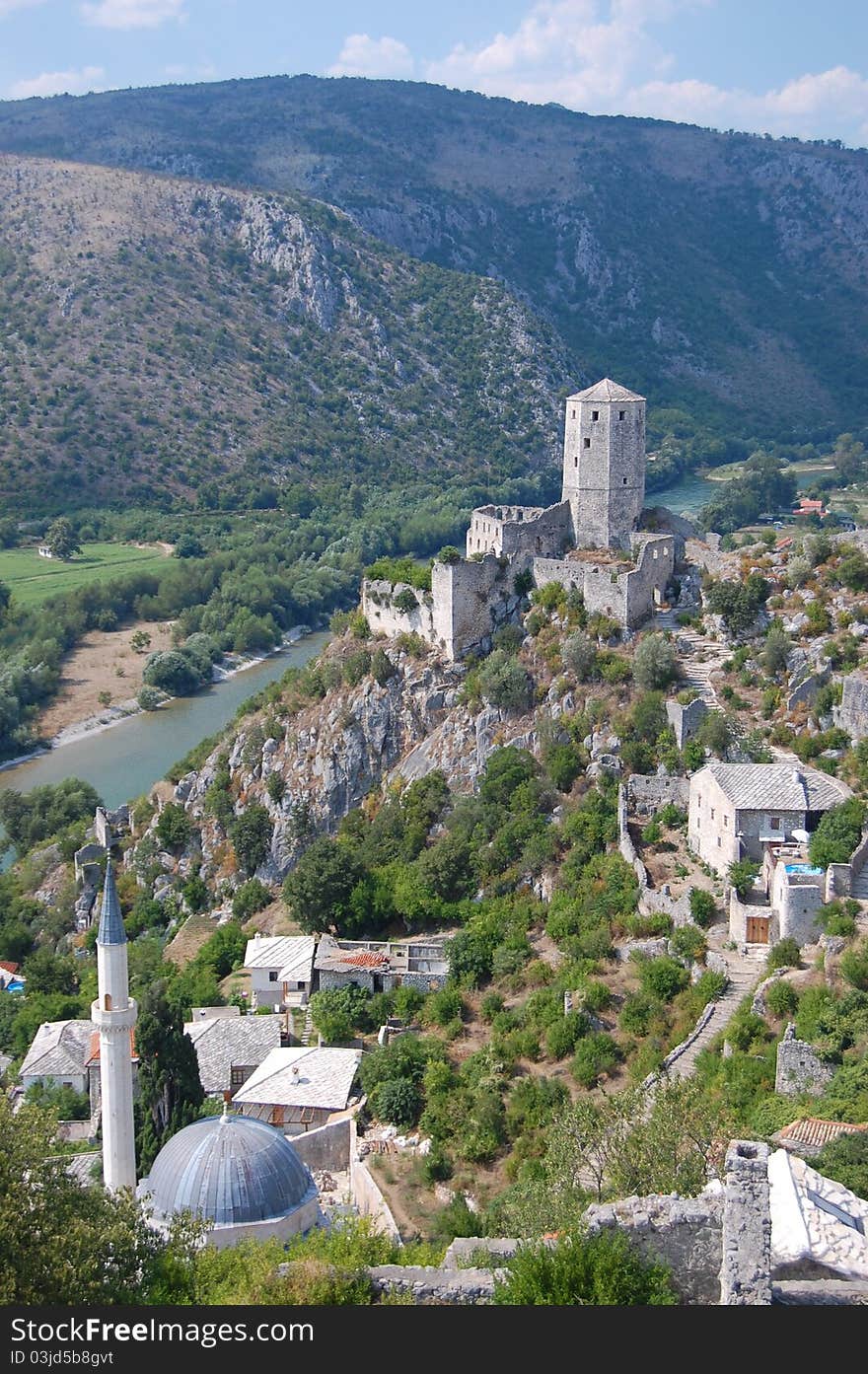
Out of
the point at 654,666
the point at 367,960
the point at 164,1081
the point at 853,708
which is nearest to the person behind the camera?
the point at 164,1081

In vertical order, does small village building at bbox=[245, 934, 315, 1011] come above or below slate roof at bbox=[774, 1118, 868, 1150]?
below

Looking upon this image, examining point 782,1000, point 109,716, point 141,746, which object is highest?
point 782,1000

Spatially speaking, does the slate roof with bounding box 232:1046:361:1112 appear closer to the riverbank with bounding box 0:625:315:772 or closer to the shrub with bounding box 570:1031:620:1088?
the shrub with bounding box 570:1031:620:1088

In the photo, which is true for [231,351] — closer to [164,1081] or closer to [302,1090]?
[164,1081]

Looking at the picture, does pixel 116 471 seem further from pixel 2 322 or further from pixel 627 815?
pixel 627 815

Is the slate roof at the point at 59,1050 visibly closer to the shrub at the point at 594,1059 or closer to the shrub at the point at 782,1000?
the shrub at the point at 594,1059

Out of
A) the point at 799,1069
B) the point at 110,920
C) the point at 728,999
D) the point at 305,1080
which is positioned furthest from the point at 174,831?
the point at 799,1069

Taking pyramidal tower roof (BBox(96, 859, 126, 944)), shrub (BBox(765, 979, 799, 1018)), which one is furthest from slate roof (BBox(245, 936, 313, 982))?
shrub (BBox(765, 979, 799, 1018))

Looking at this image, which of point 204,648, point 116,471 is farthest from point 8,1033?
point 116,471

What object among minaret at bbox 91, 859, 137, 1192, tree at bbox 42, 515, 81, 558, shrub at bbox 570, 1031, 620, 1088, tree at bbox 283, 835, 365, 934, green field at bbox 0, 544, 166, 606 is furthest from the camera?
tree at bbox 42, 515, 81, 558
